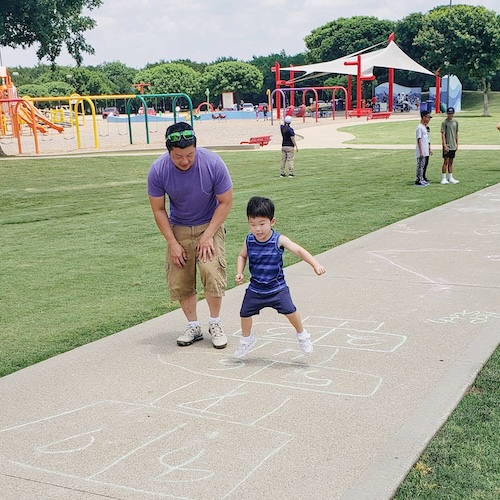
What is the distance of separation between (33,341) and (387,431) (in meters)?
3.03

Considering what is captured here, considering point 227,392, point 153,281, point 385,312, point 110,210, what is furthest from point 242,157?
point 227,392

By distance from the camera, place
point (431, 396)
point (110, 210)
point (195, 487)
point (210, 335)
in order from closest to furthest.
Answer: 1. point (195, 487)
2. point (431, 396)
3. point (210, 335)
4. point (110, 210)

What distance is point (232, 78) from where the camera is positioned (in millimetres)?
86688

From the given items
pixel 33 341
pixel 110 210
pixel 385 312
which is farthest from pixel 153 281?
pixel 110 210

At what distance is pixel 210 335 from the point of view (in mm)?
5289

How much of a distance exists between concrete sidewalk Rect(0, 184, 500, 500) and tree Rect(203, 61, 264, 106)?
82.9 metres

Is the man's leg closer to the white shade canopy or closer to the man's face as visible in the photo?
the man's face

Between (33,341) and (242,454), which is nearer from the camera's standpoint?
(242,454)

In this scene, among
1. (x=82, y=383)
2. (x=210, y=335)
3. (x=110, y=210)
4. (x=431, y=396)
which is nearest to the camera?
(x=431, y=396)

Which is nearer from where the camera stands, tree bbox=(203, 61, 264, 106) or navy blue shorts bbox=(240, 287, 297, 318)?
navy blue shorts bbox=(240, 287, 297, 318)

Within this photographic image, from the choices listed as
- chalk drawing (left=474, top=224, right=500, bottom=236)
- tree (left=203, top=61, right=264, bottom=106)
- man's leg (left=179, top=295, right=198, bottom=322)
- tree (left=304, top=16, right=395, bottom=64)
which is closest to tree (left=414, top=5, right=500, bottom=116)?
tree (left=304, top=16, right=395, bottom=64)

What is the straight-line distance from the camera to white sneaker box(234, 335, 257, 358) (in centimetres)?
480

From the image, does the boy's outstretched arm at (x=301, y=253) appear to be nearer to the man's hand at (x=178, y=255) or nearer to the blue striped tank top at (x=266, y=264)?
the blue striped tank top at (x=266, y=264)

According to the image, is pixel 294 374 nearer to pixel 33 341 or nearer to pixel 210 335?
pixel 210 335
